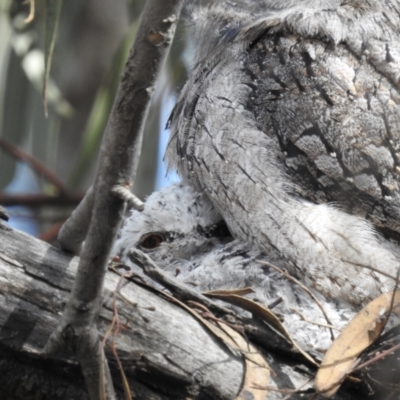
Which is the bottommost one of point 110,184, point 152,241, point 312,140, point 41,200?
point 41,200

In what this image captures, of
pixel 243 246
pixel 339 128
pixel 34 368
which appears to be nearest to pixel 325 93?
pixel 339 128

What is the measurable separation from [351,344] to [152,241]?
90 cm

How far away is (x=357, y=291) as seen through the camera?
1.79 meters

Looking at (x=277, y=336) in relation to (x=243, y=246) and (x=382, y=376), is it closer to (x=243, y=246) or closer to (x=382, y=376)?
(x=382, y=376)

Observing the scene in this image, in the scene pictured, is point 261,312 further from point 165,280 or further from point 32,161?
point 32,161

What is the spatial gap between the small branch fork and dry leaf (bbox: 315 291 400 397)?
1.39ft

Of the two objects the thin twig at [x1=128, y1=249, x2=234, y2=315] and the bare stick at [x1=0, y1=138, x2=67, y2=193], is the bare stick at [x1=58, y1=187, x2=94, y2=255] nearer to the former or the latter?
the thin twig at [x1=128, y1=249, x2=234, y2=315]

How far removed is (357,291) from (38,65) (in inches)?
77.4

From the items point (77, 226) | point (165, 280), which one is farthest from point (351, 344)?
point (77, 226)

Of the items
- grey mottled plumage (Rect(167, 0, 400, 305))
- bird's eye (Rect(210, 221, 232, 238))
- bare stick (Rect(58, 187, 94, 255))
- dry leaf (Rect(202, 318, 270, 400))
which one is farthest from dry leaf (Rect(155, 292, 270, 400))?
bird's eye (Rect(210, 221, 232, 238))

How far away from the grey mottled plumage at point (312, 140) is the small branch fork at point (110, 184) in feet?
2.44

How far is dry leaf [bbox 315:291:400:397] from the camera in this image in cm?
138

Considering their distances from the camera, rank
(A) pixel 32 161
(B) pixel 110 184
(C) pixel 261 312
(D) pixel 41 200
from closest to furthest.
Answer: (B) pixel 110 184
(C) pixel 261 312
(A) pixel 32 161
(D) pixel 41 200

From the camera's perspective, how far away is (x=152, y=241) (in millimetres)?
2213
